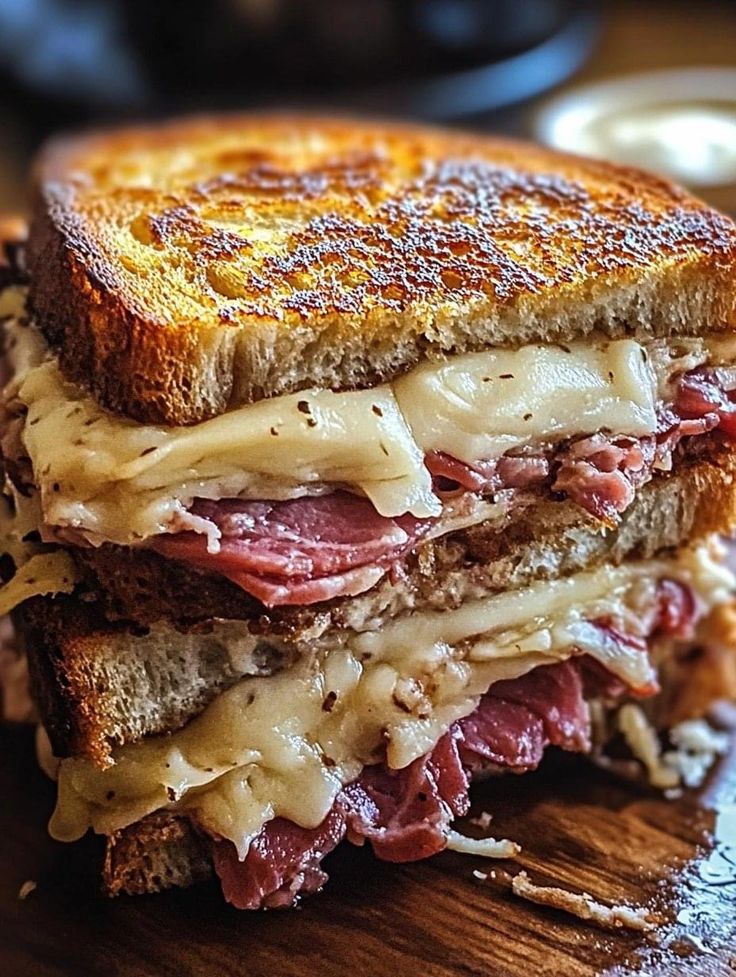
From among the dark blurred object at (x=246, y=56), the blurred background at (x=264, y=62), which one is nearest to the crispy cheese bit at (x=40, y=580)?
the blurred background at (x=264, y=62)

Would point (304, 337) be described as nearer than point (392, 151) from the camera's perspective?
Yes

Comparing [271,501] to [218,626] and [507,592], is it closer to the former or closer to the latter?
[218,626]

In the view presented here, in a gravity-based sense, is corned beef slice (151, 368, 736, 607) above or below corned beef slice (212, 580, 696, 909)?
above

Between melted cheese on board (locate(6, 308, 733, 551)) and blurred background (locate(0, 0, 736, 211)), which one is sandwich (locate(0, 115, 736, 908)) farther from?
blurred background (locate(0, 0, 736, 211))

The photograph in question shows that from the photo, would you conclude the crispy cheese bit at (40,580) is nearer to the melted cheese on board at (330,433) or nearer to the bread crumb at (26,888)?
the melted cheese on board at (330,433)

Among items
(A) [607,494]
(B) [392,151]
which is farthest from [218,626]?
(B) [392,151]

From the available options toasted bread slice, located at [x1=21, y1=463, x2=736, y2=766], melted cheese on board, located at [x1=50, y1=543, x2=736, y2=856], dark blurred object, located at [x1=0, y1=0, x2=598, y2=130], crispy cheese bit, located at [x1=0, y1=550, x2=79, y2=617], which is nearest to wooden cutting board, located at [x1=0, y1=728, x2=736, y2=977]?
melted cheese on board, located at [x1=50, y1=543, x2=736, y2=856]
